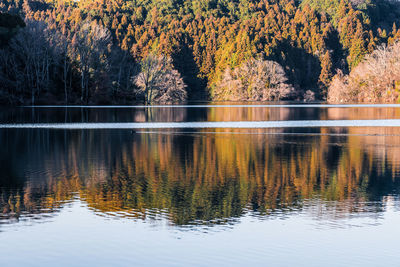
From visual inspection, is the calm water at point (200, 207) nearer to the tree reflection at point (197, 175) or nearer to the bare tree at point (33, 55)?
the tree reflection at point (197, 175)

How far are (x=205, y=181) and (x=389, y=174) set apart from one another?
5055 mm

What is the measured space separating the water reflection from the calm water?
35 millimetres

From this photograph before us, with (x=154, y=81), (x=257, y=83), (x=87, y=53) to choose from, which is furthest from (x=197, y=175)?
(x=257, y=83)

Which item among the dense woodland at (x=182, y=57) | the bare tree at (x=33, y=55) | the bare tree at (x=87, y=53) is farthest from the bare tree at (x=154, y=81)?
the bare tree at (x=33, y=55)

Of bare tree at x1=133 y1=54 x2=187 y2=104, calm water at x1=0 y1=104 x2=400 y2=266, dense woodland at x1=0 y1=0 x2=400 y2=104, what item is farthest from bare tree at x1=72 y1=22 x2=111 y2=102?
calm water at x1=0 y1=104 x2=400 y2=266

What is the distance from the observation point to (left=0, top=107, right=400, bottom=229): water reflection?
11578 millimetres

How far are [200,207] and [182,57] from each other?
17059cm

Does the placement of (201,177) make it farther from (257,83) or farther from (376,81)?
(257,83)

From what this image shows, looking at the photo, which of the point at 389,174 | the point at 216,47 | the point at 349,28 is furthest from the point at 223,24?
the point at 389,174

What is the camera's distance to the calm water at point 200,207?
865 cm

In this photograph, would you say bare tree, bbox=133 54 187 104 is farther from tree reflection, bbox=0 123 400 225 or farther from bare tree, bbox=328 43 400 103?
tree reflection, bbox=0 123 400 225

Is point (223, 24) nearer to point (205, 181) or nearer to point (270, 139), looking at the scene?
point (270, 139)

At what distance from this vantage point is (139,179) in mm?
15383

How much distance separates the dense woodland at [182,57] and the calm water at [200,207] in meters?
61.9
